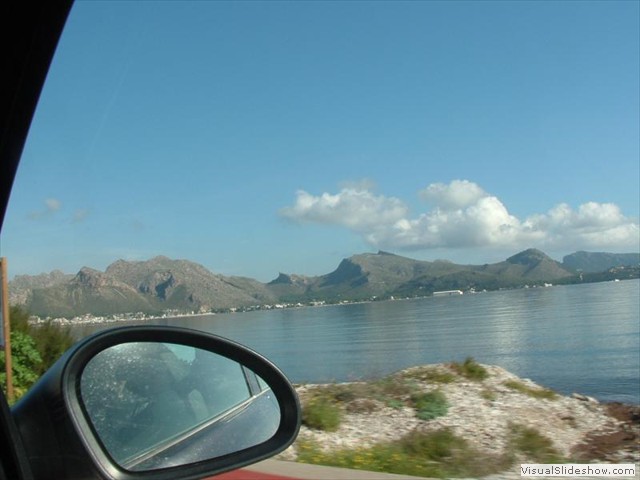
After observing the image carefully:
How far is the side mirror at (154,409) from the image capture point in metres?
1.98

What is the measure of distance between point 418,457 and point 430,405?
8.42ft

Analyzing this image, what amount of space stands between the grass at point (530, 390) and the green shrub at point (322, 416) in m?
3.64

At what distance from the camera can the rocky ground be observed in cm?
822

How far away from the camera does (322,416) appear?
354 inches

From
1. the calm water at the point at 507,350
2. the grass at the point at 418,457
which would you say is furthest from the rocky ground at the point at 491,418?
the calm water at the point at 507,350

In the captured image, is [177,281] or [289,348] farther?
[289,348]

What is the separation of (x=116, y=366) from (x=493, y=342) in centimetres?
3354

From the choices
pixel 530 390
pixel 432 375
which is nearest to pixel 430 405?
pixel 432 375

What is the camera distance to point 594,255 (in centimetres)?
12925

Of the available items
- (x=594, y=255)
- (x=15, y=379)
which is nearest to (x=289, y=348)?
(x=15, y=379)

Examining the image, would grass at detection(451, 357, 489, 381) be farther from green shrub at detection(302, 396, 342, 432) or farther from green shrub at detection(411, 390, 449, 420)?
green shrub at detection(302, 396, 342, 432)

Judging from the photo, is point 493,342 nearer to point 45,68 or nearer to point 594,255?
point 45,68

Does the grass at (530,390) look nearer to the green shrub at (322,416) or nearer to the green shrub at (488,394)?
the green shrub at (488,394)

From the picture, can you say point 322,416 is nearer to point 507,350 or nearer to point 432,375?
point 432,375
